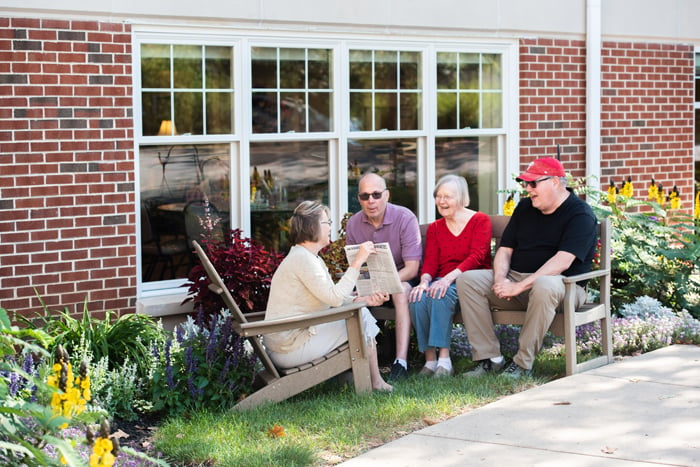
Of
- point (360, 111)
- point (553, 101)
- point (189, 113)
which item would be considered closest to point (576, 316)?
point (360, 111)

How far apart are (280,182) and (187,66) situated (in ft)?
3.81

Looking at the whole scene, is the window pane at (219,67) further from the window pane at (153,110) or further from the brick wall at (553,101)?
→ the brick wall at (553,101)

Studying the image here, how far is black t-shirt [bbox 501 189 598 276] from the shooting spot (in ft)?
20.3

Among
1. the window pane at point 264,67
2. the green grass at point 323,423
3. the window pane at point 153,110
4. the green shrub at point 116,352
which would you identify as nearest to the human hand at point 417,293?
the green grass at point 323,423

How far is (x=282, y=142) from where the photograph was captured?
767cm

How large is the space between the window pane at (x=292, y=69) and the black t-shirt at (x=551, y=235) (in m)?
2.15

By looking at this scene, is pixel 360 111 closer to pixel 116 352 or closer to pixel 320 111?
pixel 320 111

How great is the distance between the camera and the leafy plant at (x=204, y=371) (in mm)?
5473

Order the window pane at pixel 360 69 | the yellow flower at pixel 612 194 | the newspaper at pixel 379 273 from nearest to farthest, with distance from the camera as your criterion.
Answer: the newspaper at pixel 379 273, the window pane at pixel 360 69, the yellow flower at pixel 612 194

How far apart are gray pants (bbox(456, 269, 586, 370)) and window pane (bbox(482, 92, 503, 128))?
8.07 feet

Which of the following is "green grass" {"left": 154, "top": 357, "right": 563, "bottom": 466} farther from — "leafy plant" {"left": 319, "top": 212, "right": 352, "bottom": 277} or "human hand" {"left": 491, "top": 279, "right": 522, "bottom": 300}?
"leafy plant" {"left": 319, "top": 212, "right": 352, "bottom": 277}

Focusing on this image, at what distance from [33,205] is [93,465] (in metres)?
4.05

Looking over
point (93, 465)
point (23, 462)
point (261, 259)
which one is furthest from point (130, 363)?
point (93, 465)

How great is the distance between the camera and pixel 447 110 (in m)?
8.41
